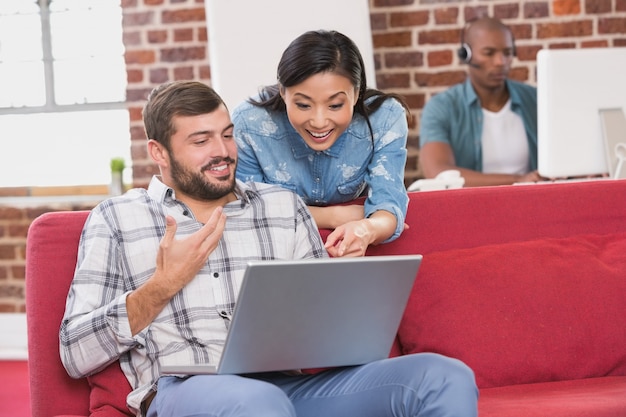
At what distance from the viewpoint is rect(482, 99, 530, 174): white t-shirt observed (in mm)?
4211

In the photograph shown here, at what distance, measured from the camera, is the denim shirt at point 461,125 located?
13.8 feet

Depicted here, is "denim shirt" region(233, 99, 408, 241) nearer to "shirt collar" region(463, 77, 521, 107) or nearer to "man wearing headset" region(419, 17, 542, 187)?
"man wearing headset" region(419, 17, 542, 187)

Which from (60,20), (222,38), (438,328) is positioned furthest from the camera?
(60,20)

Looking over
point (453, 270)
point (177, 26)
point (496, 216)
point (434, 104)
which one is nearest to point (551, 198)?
point (496, 216)

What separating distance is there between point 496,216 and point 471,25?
2047mm


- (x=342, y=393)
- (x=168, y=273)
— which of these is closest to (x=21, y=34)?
(x=168, y=273)

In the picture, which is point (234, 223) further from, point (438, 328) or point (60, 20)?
point (60, 20)

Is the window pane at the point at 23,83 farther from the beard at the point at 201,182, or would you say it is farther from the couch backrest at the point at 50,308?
the beard at the point at 201,182

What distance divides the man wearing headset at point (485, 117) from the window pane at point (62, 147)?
5.76 feet

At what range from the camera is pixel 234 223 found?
212 centimetres

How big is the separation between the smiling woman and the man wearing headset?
1.76m

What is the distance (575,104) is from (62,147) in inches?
123

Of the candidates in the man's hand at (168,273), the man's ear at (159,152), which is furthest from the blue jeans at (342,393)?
the man's ear at (159,152)

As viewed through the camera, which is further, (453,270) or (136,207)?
(453,270)
